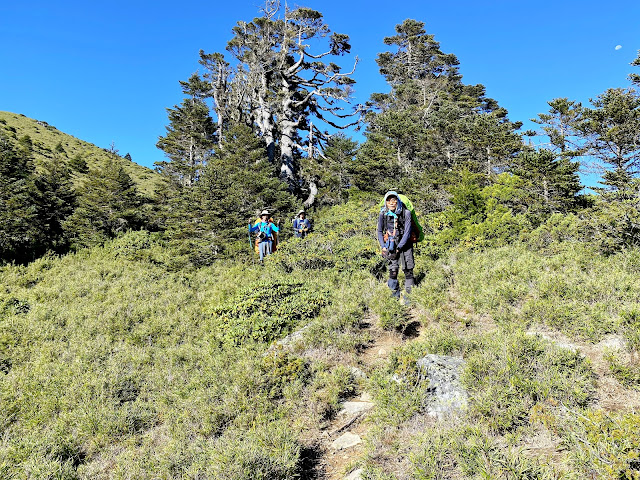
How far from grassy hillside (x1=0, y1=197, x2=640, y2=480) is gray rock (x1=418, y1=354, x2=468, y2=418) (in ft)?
0.34

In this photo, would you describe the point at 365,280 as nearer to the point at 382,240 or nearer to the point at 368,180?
the point at 382,240

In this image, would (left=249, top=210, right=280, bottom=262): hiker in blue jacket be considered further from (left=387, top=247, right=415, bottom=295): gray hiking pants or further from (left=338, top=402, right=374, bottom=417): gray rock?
(left=338, top=402, right=374, bottom=417): gray rock

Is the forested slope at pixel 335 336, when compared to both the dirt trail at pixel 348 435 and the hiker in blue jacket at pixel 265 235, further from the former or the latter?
the hiker in blue jacket at pixel 265 235

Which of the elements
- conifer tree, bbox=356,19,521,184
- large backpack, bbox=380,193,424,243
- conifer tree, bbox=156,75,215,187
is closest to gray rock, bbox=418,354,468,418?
large backpack, bbox=380,193,424,243

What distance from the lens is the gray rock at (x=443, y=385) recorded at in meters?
3.28

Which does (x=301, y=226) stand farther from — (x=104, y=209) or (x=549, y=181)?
(x=104, y=209)

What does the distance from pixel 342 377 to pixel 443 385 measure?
4.19 ft

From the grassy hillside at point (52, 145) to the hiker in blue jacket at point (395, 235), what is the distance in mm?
35011

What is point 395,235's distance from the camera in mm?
6316

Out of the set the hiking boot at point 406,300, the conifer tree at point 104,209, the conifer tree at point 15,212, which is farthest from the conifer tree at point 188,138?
the hiking boot at point 406,300

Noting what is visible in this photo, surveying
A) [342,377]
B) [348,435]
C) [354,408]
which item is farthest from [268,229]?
[348,435]

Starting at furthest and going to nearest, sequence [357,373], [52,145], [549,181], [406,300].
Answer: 1. [52,145]
2. [549,181]
3. [406,300]
4. [357,373]

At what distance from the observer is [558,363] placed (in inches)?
132

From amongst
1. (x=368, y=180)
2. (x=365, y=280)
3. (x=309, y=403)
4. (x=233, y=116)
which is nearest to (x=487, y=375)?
(x=309, y=403)
